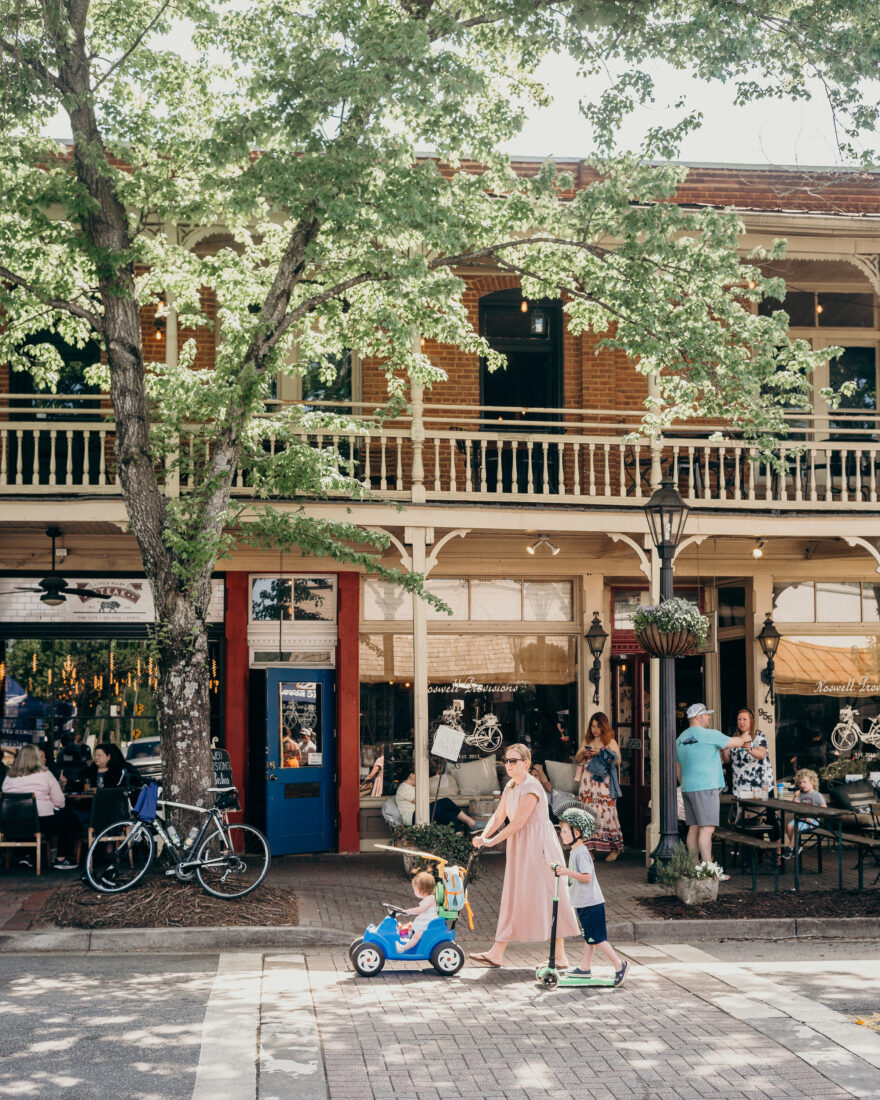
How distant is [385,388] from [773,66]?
622 centimetres

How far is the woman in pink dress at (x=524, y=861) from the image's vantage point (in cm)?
879

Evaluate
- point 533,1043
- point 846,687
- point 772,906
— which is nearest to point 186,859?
point 533,1043

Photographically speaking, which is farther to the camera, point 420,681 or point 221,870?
point 420,681

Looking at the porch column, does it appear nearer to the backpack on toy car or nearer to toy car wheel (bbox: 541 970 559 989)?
the backpack on toy car

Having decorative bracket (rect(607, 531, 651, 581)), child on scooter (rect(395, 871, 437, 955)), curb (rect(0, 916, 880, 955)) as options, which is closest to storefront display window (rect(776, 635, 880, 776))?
decorative bracket (rect(607, 531, 651, 581))

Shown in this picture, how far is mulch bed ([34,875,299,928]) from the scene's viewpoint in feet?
32.3

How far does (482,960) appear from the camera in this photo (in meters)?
8.89

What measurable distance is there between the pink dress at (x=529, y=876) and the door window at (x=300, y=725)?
6.39 metres

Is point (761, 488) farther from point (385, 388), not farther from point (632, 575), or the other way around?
point (385, 388)

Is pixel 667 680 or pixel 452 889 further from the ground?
pixel 667 680

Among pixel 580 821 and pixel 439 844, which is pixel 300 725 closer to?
pixel 439 844

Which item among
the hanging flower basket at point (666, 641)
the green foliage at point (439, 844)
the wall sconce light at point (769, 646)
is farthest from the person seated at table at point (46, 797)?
the wall sconce light at point (769, 646)

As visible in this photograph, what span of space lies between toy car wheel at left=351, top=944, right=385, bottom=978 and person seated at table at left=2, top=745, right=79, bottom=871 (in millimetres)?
5523

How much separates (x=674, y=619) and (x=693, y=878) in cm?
240
